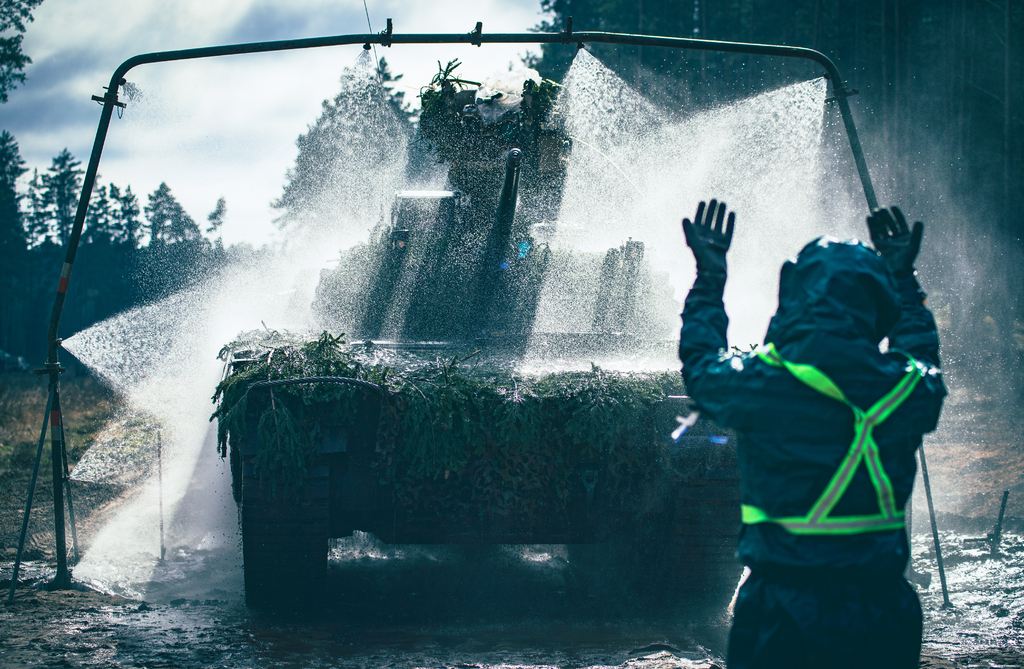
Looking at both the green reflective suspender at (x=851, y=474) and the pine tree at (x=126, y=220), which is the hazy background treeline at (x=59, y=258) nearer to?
the pine tree at (x=126, y=220)

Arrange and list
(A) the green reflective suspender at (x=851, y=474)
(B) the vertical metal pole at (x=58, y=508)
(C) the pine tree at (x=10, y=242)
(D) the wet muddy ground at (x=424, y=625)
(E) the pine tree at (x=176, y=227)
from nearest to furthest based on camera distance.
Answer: (A) the green reflective suspender at (x=851, y=474), (D) the wet muddy ground at (x=424, y=625), (B) the vertical metal pole at (x=58, y=508), (E) the pine tree at (x=176, y=227), (C) the pine tree at (x=10, y=242)

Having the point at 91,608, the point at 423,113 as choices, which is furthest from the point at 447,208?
the point at 91,608

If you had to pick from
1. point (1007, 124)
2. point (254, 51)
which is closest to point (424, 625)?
point (254, 51)

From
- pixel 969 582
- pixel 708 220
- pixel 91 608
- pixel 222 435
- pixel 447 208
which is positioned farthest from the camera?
pixel 447 208

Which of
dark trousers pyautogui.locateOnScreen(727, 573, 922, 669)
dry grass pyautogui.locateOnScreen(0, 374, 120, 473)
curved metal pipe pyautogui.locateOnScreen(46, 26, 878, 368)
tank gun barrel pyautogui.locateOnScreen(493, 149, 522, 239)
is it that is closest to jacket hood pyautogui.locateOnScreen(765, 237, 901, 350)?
dark trousers pyautogui.locateOnScreen(727, 573, 922, 669)

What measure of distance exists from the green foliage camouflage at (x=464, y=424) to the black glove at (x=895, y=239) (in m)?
1.80

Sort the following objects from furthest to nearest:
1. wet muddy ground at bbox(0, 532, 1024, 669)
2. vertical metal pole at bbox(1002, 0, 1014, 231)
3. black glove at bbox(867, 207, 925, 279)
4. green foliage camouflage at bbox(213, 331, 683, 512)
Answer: vertical metal pole at bbox(1002, 0, 1014, 231)
green foliage camouflage at bbox(213, 331, 683, 512)
wet muddy ground at bbox(0, 532, 1024, 669)
black glove at bbox(867, 207, 925, 279)

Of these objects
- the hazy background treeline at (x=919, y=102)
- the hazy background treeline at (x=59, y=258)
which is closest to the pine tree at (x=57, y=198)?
the hazy background treeline at (x=59, y=258)

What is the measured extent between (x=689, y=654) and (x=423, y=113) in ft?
17.6

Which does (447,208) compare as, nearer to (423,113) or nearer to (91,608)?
(423,113)

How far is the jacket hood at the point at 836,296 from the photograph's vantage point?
1.76 m

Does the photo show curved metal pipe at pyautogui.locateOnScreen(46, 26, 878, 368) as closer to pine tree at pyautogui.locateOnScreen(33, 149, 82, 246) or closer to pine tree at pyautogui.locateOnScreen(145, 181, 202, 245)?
pine tree at pyautogui.locateOnScreen(145, 181, 202, 245)

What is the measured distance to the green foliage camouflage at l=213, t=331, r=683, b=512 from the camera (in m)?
3.75

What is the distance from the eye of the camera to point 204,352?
11.6m
